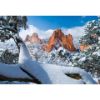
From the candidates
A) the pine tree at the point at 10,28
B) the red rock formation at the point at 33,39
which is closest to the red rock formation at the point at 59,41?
the red rock formation at the point at 33,39

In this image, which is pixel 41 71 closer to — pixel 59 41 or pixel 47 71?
pixel 47 71

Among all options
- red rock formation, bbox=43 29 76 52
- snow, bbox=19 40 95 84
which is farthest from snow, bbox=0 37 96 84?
red rock formation, bbox=43 29 76 52

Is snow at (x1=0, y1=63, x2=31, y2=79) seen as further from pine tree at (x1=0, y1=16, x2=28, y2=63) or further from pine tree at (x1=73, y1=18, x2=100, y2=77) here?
pine tree at (x1=73, y1=18, x2=100, y2=77)

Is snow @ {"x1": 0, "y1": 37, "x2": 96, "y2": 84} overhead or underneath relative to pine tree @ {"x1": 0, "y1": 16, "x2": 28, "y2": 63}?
underneath

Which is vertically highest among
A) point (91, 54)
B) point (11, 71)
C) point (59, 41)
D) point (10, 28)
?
point (10, 28)

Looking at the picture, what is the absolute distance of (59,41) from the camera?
276 inches

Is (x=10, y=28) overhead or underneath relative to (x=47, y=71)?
overhead

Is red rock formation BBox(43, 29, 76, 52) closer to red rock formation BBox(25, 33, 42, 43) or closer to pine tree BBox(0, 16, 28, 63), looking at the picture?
red rock formation BBox(25, 33, 42, 43)

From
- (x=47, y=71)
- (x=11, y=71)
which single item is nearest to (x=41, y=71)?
(x=47, y=71)

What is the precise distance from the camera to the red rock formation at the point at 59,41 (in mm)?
6993

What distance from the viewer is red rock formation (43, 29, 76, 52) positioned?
22.9 ft
